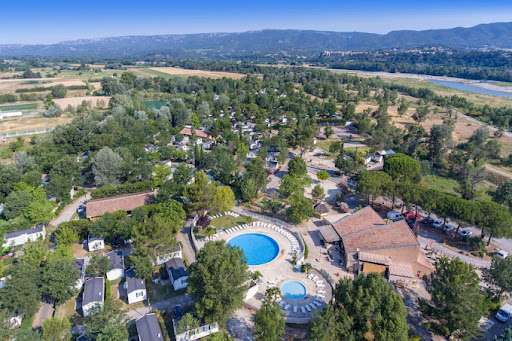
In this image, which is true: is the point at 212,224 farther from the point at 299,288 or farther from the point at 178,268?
the point at 299,288

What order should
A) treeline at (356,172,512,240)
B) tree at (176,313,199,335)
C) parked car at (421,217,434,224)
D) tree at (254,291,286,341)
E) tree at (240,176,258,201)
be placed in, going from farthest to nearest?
tree at (240,176,258,201) < parked car at (421,217,434,224) < treeline at (356,172,512,240) < tree at (176,313,199,335) < tree at (254,291,286,341)

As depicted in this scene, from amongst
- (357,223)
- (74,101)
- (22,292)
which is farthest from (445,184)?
(74,101)

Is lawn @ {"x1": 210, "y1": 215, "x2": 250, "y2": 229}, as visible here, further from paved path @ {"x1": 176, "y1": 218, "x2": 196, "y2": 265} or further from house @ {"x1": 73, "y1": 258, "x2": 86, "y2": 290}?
house @ {"x1": 73, "y1": 258, "x2": 86, "y2": 290}

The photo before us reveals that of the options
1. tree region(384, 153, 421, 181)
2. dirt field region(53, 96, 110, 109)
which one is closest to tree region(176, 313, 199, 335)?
tree region(384, 153, 421, 181)

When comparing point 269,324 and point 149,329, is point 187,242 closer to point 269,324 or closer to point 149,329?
point 149,329

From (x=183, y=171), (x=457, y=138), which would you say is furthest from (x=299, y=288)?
(x=457, y=138)

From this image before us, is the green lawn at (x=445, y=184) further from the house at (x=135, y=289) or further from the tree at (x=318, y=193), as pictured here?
the house at (x=135, y=289)

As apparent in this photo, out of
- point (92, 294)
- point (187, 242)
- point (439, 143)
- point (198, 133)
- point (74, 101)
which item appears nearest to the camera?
point (92, 294)
